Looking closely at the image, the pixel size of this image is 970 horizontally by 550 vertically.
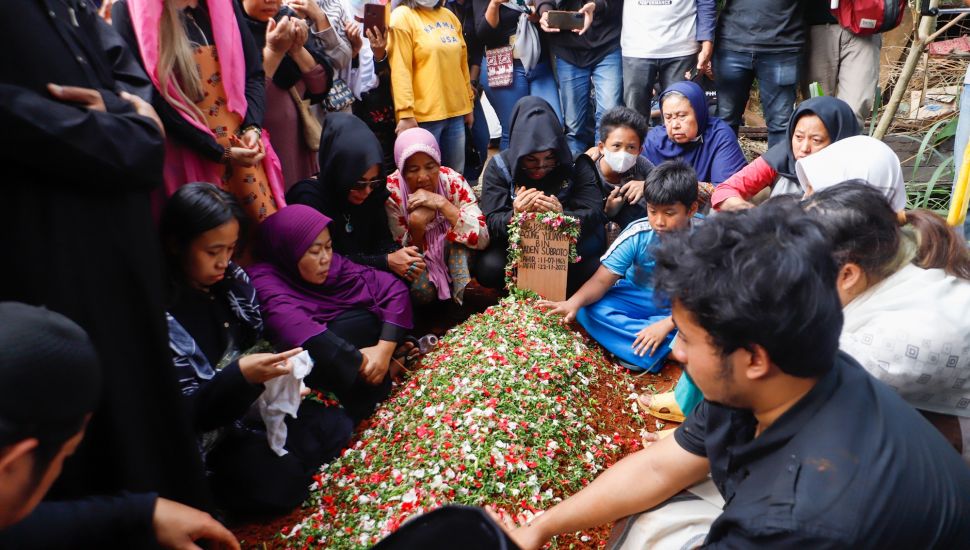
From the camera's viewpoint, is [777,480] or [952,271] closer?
[777,480]

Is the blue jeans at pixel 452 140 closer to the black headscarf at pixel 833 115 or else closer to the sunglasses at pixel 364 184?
the sunglasses at pixel 364 184

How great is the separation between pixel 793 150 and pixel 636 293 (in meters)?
1.28

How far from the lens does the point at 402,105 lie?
498 cm

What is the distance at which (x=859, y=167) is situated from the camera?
132 inches

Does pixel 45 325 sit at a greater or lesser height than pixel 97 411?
greater

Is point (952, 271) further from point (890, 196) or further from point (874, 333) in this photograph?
point (890, 196)

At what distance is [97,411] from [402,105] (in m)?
3.41

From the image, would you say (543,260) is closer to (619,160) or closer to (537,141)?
(537,141)

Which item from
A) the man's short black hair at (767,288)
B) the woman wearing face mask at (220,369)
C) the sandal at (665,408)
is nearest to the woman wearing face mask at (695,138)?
the sandal at (665,408)

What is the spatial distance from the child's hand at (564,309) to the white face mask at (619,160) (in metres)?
1.09

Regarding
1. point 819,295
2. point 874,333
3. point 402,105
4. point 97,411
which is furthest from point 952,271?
point 402,105

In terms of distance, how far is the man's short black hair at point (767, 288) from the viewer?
145cm

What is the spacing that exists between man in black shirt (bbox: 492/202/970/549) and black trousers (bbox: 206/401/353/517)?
1.82 metres

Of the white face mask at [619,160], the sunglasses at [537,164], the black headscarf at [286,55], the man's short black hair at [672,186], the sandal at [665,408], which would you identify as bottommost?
the sandal at [665,408]
